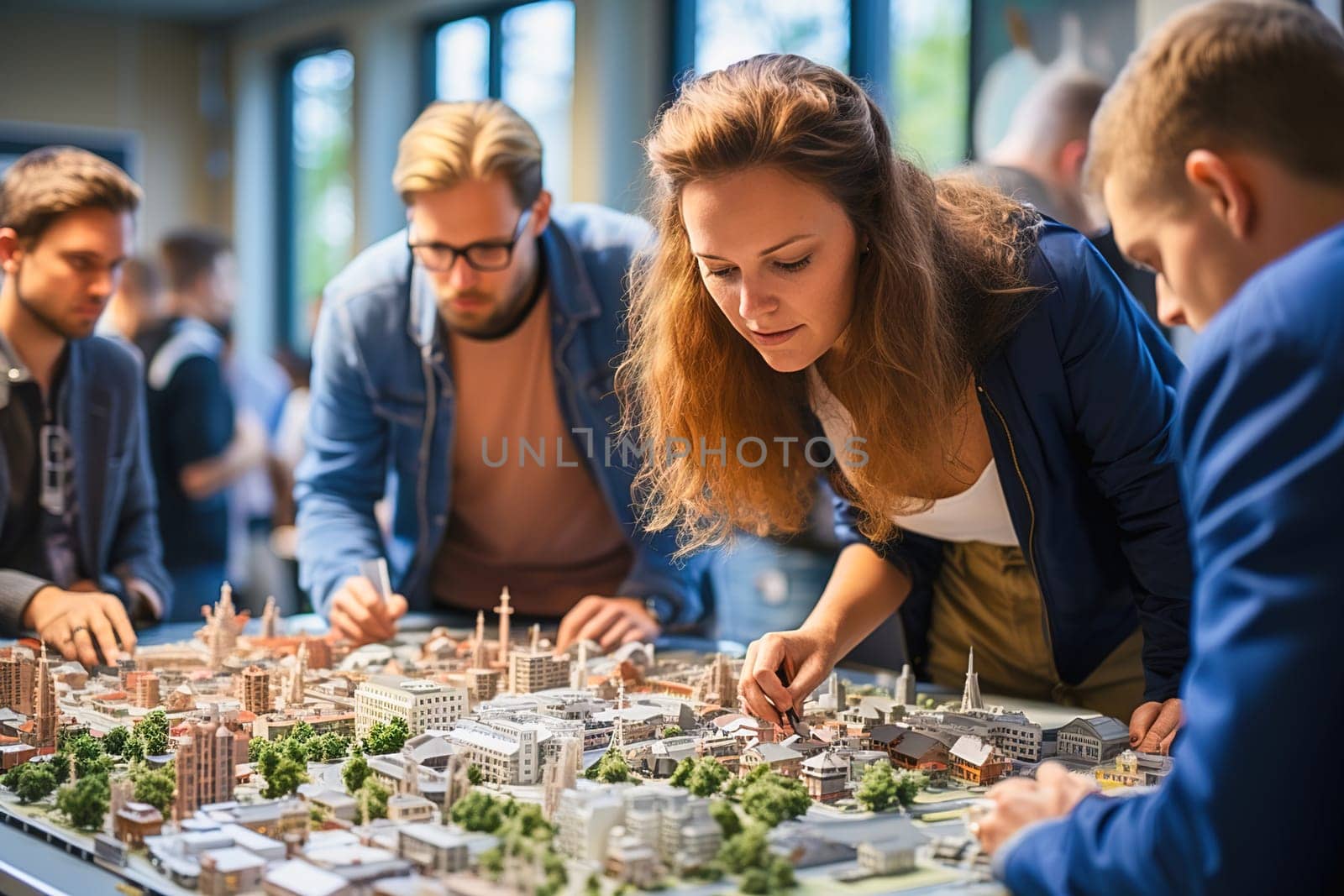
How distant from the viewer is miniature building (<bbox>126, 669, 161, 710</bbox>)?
2.57 metres

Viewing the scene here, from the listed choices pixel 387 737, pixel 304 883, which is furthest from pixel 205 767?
pixel 304 883

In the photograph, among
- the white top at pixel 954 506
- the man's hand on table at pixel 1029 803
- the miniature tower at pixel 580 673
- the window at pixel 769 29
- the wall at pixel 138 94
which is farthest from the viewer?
the wall at pixel 138 94

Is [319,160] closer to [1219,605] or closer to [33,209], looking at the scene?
[33,209]

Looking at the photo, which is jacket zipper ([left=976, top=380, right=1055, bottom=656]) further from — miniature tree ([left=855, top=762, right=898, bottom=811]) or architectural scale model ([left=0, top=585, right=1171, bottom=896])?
miniature tree ([left=855, top=762, right=898, bottom=811])

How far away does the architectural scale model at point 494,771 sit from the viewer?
1.67 meters

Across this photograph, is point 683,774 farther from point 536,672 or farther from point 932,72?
point 932,72

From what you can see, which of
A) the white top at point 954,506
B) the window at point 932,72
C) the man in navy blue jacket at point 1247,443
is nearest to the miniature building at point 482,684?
the white top at point 954,506

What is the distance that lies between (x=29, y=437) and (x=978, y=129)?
13.2 feet

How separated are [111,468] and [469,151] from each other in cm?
116

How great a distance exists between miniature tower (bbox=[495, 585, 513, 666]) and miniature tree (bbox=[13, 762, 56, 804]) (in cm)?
101

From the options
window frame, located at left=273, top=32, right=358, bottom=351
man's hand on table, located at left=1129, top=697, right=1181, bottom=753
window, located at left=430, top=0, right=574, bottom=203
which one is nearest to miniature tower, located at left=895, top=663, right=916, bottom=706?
man's hand on table, located at left=1129, top=697, right=1181, bottom=753

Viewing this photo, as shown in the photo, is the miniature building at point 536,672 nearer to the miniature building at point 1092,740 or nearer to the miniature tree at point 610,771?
the miniature tree at point 610,771

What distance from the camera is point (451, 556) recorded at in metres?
3.53

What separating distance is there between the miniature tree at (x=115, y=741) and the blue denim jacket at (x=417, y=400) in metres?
1.02
